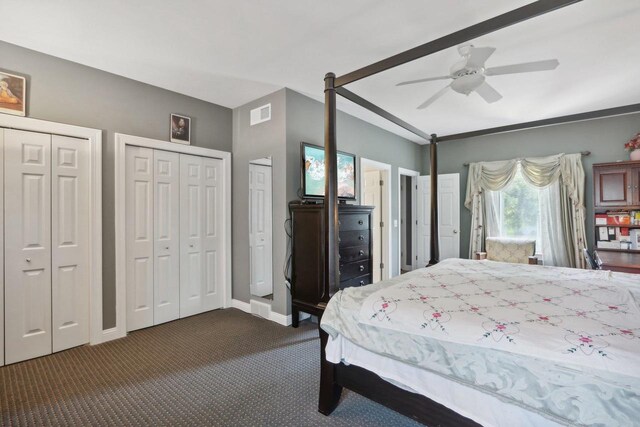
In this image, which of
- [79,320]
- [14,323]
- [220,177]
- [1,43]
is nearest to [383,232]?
[220,177]

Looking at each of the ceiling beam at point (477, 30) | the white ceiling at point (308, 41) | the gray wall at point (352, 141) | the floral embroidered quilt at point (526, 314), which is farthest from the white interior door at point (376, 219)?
the ceiling beam at point (477, 30)

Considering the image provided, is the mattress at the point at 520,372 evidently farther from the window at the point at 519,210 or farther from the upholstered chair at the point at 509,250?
the window at the point at 519,210

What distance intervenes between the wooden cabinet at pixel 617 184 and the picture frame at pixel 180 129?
5222mm

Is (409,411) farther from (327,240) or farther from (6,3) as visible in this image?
(6,3)

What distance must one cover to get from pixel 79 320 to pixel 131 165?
1572mm

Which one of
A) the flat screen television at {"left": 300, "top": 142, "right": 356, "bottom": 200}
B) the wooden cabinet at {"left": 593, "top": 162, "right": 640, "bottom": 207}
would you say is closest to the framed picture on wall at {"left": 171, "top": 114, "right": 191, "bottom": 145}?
the flat screen television at {"left": 300, "top": 142, "right": 356, "bottom": 200}

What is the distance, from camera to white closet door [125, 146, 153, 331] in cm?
309

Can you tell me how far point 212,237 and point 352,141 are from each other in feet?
7.69

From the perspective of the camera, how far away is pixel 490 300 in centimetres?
152

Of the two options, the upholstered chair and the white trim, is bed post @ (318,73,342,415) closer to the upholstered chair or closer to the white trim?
the white trim

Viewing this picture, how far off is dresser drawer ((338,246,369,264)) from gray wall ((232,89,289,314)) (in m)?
0.66

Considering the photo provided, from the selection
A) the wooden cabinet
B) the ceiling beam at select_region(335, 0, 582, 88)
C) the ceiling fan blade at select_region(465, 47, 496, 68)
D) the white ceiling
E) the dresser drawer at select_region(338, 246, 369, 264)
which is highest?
the white ceiling

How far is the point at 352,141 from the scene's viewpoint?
429 centimetres

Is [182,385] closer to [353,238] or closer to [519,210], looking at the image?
[353,238]
